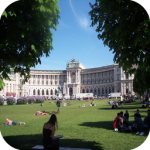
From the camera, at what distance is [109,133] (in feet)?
36.1

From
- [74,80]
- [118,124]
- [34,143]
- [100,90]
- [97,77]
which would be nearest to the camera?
[34,143]

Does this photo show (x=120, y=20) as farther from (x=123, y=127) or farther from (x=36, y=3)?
(x=123, y=127)

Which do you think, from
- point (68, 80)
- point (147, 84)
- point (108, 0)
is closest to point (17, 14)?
point (108, 0)

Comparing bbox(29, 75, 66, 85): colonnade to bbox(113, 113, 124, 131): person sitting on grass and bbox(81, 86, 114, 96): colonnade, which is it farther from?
bbox(113, 113, 124, 131): person sitting on grass

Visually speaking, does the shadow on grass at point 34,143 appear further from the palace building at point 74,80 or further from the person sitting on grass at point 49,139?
the palace building at point 74,80

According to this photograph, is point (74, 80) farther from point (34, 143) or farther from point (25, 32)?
point (25, 32)

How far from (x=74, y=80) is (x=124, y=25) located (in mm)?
114882

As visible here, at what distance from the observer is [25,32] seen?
23.6ft

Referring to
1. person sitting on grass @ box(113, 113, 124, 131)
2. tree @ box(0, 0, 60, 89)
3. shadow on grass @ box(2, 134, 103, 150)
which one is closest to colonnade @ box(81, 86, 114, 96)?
person sitting on grass @ box(113, 113, 124, 131)

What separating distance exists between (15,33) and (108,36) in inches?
152

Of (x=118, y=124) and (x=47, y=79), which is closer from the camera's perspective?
(x=118, y=124)

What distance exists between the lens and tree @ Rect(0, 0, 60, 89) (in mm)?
6734

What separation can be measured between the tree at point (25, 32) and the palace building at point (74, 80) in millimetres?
94983

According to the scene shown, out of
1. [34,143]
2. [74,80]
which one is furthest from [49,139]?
[74,80]
